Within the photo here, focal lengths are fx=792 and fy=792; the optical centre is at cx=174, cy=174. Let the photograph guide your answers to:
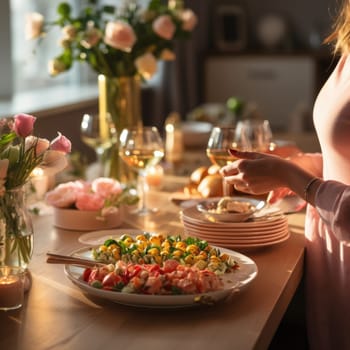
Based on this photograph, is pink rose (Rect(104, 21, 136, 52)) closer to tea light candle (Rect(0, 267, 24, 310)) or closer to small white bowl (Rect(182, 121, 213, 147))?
small white bowl (Rect(182, 121, 213, 147))

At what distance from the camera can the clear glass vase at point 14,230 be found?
1.27 meters

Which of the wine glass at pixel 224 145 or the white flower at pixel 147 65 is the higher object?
the white flower at pixel 147 65

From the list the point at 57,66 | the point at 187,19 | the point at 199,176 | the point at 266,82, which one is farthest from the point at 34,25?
the point at 266,82

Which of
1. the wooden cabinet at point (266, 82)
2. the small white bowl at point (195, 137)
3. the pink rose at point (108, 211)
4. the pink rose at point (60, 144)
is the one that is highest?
the pink rose at point (60, 144)

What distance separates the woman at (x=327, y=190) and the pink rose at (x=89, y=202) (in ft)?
1.25

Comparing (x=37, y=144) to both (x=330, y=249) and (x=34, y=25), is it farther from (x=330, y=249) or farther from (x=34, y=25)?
(x=34, y=25)

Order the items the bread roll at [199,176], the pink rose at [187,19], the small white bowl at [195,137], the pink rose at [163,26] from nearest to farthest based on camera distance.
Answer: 1. the bread roll at [199,176]
2. the pink rose at [163,26]
3. the pink rose at [187,19]
4. the small white bowl at [195,137]

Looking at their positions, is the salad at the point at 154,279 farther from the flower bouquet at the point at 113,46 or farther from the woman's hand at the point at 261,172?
A: the flower bouquet at the point at 113,46

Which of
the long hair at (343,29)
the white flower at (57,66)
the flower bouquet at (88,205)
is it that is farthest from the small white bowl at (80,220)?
the white flower at (57,66)

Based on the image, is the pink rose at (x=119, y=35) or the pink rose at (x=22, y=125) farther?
the pink rose at (x=119, y=35)

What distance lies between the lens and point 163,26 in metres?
2.34

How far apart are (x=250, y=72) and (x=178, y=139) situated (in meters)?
3.31

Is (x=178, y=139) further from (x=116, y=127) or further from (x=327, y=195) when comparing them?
(x=327, y=195)

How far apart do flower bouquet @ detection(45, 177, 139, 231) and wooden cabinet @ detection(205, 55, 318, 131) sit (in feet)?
13.5
